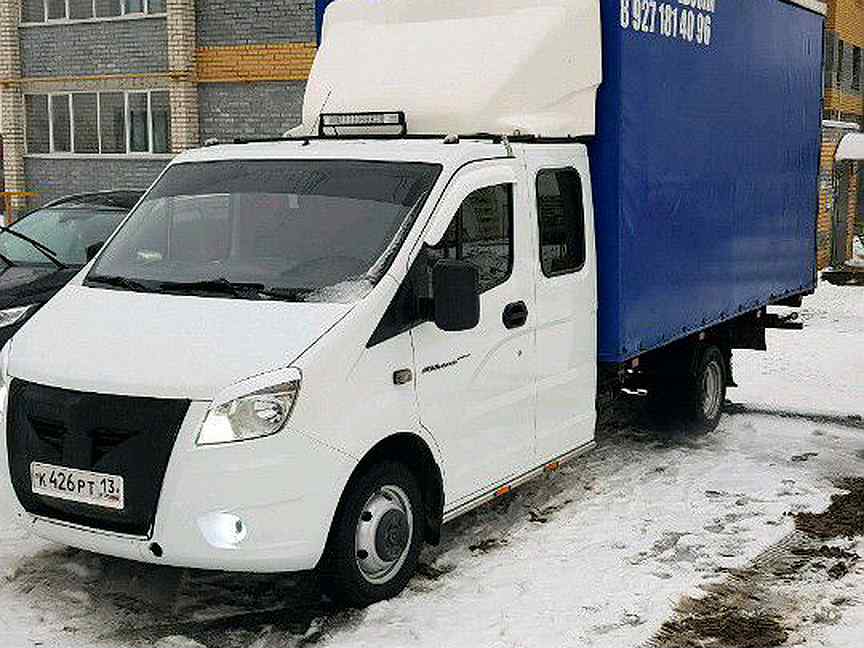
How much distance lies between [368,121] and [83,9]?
20.2 m

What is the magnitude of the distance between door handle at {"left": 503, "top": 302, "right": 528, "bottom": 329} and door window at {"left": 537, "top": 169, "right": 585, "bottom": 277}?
0.30 meters

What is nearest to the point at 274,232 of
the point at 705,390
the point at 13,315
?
the point at 13,315

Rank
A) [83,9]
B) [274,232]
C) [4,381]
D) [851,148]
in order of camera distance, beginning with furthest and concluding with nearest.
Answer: [83,9] → [851,148] → [274,232] → [4,381]

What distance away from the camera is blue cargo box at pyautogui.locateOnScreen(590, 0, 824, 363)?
650 centimetres

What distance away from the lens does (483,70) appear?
616cm

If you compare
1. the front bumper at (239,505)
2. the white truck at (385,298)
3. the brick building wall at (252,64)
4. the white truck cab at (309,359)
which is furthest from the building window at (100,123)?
the front bumper at (239,505)

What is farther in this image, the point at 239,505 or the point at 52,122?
the point at 52,122

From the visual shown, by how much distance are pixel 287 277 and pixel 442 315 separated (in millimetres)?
735

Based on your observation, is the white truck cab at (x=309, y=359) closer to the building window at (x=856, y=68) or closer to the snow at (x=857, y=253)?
the snow at (x=857, y=253)

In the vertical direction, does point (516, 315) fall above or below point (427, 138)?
below

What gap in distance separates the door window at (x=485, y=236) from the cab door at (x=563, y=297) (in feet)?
0.84

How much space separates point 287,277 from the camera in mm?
5121

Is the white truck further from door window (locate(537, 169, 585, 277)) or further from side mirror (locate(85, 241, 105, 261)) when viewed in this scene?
side mirror (locate(85, 241, 105, 261))

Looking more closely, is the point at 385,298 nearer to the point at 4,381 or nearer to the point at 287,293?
the point at 287,293
